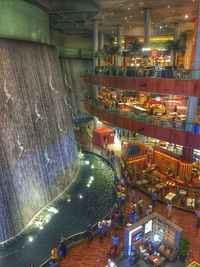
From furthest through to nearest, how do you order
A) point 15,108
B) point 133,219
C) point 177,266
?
point 15,108
point 133,219
point 177,266

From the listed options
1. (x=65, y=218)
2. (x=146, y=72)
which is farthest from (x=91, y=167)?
(x=146, y=72)

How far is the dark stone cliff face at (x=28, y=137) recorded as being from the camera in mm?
19297

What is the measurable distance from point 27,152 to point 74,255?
899 cm

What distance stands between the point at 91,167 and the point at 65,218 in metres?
10.7

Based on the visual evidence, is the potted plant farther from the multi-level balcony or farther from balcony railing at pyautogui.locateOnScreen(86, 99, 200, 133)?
balcony railing at pyautogui.locateOnScreen(86, 99, 200, 133)

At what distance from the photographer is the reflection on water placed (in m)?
17.2

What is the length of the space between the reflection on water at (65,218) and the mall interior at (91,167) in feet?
0.25

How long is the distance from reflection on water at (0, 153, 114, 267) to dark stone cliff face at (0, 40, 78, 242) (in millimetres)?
905

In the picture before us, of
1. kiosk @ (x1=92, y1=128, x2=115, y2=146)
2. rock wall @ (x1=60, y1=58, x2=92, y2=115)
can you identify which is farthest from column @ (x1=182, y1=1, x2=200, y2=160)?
rock wall @ (x1=60, y1=58, x2=92, y2=115)

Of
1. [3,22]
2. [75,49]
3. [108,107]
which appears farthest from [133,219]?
[75,49]

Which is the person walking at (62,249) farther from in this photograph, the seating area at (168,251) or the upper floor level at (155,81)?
the upper floor level at (155,81)

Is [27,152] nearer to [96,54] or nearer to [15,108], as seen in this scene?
[15,108]

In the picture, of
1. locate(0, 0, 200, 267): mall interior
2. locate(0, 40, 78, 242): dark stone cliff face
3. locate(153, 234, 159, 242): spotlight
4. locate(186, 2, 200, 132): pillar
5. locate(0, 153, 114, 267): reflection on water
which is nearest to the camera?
locate(0, 0, 200, 267): mall interior

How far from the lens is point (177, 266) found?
15.0m
